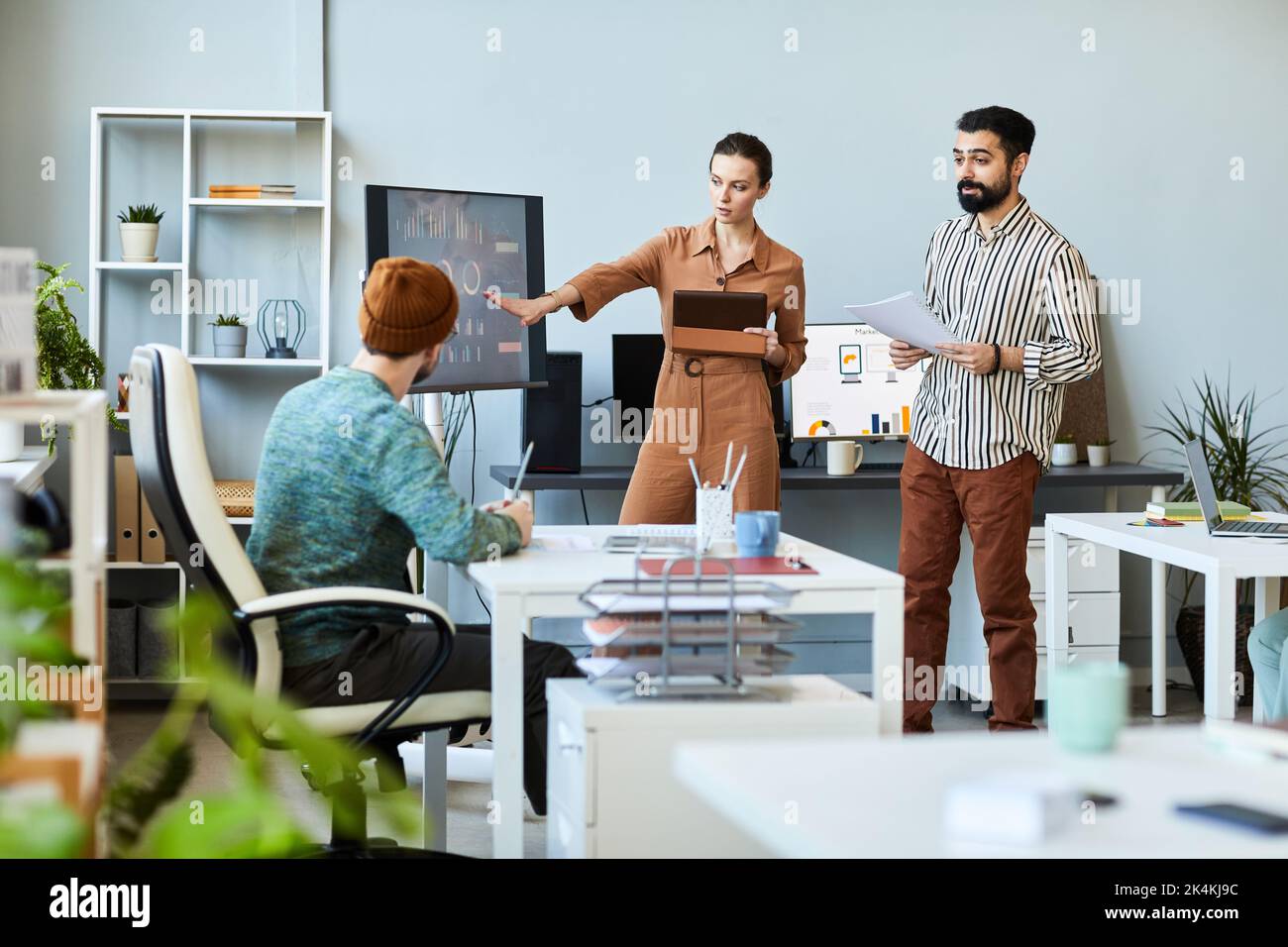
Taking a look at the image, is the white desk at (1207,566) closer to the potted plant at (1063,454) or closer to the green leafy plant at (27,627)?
the potted plant at (1063,454)

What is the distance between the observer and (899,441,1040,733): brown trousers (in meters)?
3.54

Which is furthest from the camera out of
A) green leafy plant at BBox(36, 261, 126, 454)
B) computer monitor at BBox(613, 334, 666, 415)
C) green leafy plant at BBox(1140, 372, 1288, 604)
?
green leafy plant at BBox(1140, 372, 1288, 604)

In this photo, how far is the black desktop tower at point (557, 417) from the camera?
15.5ft

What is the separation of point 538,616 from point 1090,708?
3.71 feet

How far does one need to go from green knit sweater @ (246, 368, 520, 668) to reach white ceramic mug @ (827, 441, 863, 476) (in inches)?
92.5

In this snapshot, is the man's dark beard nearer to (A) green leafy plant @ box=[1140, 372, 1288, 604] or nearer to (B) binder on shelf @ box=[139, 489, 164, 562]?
(A) green leafy plant @ box=[1140, 372, 1288, 604]

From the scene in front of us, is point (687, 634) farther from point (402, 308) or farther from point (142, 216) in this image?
point (142, 216)

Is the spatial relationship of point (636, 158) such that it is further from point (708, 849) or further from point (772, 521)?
point (708, 849)

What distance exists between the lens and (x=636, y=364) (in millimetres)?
4914

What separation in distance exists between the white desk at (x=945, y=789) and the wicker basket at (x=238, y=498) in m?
3.51

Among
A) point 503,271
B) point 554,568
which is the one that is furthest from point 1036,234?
point 554,568

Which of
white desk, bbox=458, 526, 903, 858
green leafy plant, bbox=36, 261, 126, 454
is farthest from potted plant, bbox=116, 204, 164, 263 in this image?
white desk, bbox=458, 526, 903, 858

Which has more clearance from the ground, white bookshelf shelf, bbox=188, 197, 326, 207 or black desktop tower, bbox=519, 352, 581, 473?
white bookshelf shelf, bbox=188, 197, 326, 207

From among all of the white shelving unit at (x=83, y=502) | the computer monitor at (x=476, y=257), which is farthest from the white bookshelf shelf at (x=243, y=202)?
the white shelving unit at (x=83, y=502)
